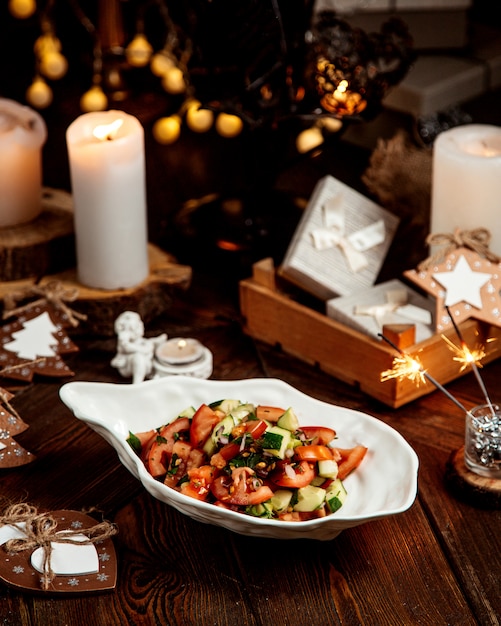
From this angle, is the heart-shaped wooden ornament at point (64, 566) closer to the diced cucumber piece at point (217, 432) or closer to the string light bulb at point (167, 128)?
the diced cucumber piece at point (217, 432)

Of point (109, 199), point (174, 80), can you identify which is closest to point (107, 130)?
point (109, 199)

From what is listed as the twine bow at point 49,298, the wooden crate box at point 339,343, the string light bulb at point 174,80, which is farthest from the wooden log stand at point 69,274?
the string light bulb at point 174,80

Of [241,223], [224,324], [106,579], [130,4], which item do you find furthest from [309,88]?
[130,4]

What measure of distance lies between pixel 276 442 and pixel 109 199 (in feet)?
1.88

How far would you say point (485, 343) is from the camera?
4.62 ft

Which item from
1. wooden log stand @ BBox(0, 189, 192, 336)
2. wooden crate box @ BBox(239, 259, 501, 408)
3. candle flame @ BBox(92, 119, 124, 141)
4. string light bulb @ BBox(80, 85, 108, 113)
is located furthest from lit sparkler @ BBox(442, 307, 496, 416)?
string light bulb @ BBox(80, 85, 108, 113)

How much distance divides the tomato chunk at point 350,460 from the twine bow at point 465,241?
0.40 metres

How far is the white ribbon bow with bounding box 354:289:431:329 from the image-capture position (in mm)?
1354

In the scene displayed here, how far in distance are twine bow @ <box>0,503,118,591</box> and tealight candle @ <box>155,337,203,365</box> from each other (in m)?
0.34

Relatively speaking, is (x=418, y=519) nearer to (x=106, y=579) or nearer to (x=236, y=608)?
(x=236, y=608)

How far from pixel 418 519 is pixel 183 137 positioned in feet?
4.32

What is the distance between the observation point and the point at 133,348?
136 centimetres

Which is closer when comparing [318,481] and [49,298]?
[318,481]

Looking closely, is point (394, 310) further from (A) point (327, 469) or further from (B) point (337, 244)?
(A) point (327, 469)
